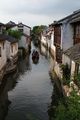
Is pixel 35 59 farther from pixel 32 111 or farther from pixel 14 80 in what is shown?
pixel 32 111

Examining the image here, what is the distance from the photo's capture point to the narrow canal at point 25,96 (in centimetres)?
1883

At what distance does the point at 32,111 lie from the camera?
19.4 m

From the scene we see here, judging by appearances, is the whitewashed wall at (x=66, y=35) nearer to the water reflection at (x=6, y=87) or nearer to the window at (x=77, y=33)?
the window at (x=77, y=33)

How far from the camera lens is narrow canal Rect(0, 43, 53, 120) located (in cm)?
1883

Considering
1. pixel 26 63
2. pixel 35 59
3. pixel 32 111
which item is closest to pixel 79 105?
pixel 32 111

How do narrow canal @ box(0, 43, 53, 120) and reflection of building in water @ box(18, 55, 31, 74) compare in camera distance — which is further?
reflection of building in water @ box(18, 55, 31, 74)

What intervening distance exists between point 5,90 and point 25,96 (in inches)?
129

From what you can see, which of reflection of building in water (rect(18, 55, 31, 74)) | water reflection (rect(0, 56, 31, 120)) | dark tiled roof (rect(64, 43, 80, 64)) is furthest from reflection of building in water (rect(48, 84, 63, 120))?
reflection of building in water (rect(18, 55, 31, 74))

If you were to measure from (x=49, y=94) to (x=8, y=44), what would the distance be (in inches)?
628

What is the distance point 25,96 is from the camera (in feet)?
75.8

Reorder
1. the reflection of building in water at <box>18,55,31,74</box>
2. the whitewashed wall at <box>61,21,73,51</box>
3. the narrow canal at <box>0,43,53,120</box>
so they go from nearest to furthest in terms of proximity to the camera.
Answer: the narrow canal at <box>0,43,53,120</box>, the whitewashed wall at <box>61,21,73,51</box>, the reflection of building in water at <box>18,55,31,74</box>

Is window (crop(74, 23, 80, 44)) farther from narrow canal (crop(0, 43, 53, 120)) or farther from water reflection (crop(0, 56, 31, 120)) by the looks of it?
water reflection (crop(0, 56, 31, 120))

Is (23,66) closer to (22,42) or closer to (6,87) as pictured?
(6,87)

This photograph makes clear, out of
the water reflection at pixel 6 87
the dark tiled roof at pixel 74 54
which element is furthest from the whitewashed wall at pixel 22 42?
the dark tiled roof at pixel 74 54
